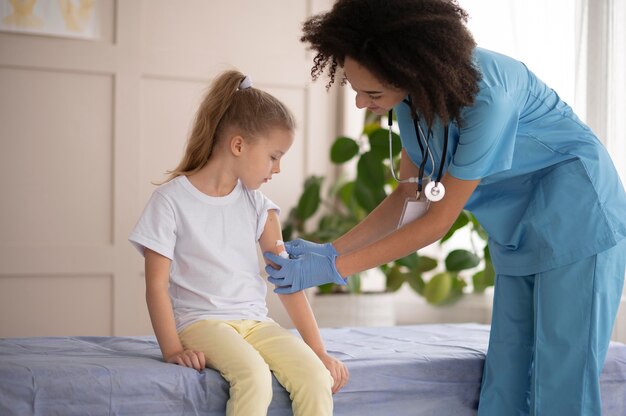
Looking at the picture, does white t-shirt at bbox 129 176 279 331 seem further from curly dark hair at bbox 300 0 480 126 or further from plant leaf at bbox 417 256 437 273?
plant leaf at bbox 417 256 437 273

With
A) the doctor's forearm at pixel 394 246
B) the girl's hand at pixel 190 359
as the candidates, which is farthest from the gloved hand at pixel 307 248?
the girl's hand at pixel 190 359

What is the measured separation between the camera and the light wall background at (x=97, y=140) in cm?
302

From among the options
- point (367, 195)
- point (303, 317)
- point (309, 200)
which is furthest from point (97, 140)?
point (303, 317)

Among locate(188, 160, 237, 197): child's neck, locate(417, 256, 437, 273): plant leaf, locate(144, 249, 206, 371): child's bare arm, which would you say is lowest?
locate(417, 256, 437, 273): plant leaf

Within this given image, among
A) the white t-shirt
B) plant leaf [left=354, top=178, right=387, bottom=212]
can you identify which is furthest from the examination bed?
plant leaf [left=354, top=178, right=387, bottom=212]

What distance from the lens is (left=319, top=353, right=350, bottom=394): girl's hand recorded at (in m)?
1.54

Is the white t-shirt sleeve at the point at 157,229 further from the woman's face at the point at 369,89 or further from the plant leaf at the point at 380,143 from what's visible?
the plant leaf at the point at 380,143

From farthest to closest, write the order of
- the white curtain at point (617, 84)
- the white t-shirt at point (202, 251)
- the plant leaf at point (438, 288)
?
1. the plant leaf at point (438, 288)
2. the white curtain at point (617, 84)
3. the white t-shirt at point (202, 251)

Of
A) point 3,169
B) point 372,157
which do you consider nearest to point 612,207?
point 372,157

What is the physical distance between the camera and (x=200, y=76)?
3297 mm

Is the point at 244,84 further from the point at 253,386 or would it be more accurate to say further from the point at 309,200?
the point at 309,200

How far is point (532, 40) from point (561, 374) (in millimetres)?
1815

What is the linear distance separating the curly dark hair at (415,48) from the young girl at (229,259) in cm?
35

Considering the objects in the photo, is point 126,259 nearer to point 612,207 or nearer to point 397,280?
point 397,280
